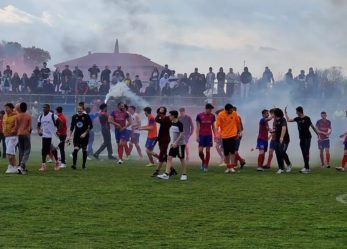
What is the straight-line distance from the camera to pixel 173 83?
121ft

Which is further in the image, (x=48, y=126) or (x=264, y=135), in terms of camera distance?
(x=264, y=135)

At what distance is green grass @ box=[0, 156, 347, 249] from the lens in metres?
9.55

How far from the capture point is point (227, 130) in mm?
19766

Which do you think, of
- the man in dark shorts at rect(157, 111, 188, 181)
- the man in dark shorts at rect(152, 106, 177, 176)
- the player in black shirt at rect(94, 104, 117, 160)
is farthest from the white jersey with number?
the player in black shirt at rect(94, 104, 117, 160)

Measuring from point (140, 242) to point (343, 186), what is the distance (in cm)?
813

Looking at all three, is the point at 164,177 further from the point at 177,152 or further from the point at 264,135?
the point at 264,135

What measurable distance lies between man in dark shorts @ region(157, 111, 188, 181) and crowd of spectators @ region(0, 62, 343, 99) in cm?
1813

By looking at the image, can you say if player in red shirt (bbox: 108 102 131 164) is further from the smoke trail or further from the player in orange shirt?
the smoke trail

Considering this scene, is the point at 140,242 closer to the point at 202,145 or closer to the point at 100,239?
the point at 100,239

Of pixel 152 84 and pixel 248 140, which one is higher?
pixel 152 84

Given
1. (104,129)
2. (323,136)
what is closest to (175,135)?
(323,136)

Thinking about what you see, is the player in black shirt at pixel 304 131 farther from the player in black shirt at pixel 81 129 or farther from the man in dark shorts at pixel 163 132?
the player in black shirt at pixel 81 129

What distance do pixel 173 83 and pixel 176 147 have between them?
1963 centimetres

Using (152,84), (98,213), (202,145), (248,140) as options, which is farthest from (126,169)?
(152,84)
